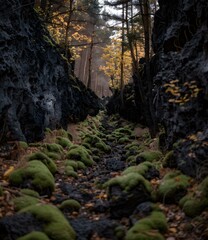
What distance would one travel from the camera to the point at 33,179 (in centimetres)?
754

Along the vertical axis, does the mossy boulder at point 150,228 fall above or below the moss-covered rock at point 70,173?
below

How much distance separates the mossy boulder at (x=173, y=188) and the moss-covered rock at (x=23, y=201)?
304 centimetres

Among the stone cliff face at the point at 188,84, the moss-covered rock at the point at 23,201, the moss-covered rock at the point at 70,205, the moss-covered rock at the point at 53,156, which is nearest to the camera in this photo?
the moss-covered rock at the point at 23,201

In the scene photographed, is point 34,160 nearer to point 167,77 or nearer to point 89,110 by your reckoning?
point 167,77

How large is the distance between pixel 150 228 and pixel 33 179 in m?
3.52

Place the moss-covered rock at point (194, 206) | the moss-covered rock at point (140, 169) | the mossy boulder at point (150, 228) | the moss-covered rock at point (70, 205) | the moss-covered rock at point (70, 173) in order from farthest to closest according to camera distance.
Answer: the moss-covered rock at point (70, 173) < the moss-covered rock at point (140, 169) < the moss-covered rock at point (70, 205) < the moss-covered rock at point (194, 206) < the mossy boulder at point (150, 228)

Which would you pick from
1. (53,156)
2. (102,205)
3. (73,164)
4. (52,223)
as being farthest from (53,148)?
(52,223)

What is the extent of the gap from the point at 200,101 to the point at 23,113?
7192 millimetres

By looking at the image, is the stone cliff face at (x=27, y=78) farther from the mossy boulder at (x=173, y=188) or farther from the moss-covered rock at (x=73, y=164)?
the mossy boulder at (x=173, y=188)

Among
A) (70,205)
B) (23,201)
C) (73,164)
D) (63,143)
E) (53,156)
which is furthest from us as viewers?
(63,143)

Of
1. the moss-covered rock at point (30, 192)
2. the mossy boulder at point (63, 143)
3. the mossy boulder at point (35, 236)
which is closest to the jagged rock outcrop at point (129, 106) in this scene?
the mossy boulder at point (63, 143)

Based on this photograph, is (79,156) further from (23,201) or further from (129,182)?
(23,201)

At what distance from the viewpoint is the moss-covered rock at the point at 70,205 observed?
6.71 meters

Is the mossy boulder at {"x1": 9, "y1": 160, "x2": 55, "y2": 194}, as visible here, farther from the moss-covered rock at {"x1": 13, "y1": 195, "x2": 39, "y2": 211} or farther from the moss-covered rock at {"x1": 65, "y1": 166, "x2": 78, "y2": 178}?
the moss-covered rock at {"x1": 65, "y1": 166, "x2": 78, "y2": 178}
